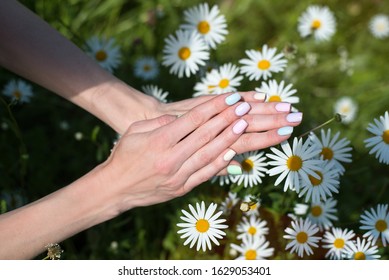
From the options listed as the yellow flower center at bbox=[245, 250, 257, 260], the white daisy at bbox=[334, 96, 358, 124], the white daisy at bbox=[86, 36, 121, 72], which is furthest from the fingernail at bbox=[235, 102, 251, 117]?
the white daisy at bbox=[334, 96, 358, 124]

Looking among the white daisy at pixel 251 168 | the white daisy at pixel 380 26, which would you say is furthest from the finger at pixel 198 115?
the white daisy at pixel 380 26

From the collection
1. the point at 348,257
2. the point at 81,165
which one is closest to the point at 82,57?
the point at 81,165

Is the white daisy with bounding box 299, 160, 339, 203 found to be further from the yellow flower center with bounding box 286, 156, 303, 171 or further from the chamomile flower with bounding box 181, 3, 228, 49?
the chamomile flower with bounding box 181, 3, 228, 49

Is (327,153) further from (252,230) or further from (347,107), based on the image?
(347,107)

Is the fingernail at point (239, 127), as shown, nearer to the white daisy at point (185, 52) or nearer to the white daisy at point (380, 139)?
the white daisy at point (380, 139)

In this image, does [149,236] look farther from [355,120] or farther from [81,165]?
[355,120]

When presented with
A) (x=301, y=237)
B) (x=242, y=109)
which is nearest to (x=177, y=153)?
(x=242, y=109)
